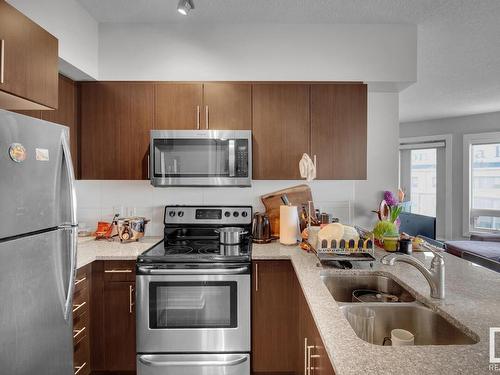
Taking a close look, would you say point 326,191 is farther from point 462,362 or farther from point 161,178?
point 462,362

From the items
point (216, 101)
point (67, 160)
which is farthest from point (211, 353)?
point (216, 101)

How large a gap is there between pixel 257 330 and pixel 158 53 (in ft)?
6.87

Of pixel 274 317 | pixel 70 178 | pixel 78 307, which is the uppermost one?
pixel 70 178

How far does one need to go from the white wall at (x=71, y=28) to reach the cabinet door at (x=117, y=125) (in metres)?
0.17

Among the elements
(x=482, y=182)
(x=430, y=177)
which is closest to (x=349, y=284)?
(x=482, y=182)

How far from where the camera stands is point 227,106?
2455 millimetres

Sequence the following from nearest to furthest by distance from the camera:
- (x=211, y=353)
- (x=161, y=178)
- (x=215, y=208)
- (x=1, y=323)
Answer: (x=1, y=323)
(x=211, y=353)
(x=161, y=178)
(x=215, y=208)

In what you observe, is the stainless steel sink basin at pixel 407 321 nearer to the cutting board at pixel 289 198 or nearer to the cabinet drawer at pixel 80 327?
the cutting board at pixel 289 198

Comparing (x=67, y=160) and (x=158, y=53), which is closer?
(x=67, y=160)

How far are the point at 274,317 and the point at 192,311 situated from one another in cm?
53

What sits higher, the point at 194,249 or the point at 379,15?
the point at 379,15

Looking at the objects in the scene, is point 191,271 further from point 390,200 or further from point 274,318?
point 390,200

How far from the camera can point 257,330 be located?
7.00 feet

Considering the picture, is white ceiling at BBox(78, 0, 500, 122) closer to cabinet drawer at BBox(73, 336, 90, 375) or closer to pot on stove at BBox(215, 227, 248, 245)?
pot on stove at BBox(215, 227, 248, 245)
